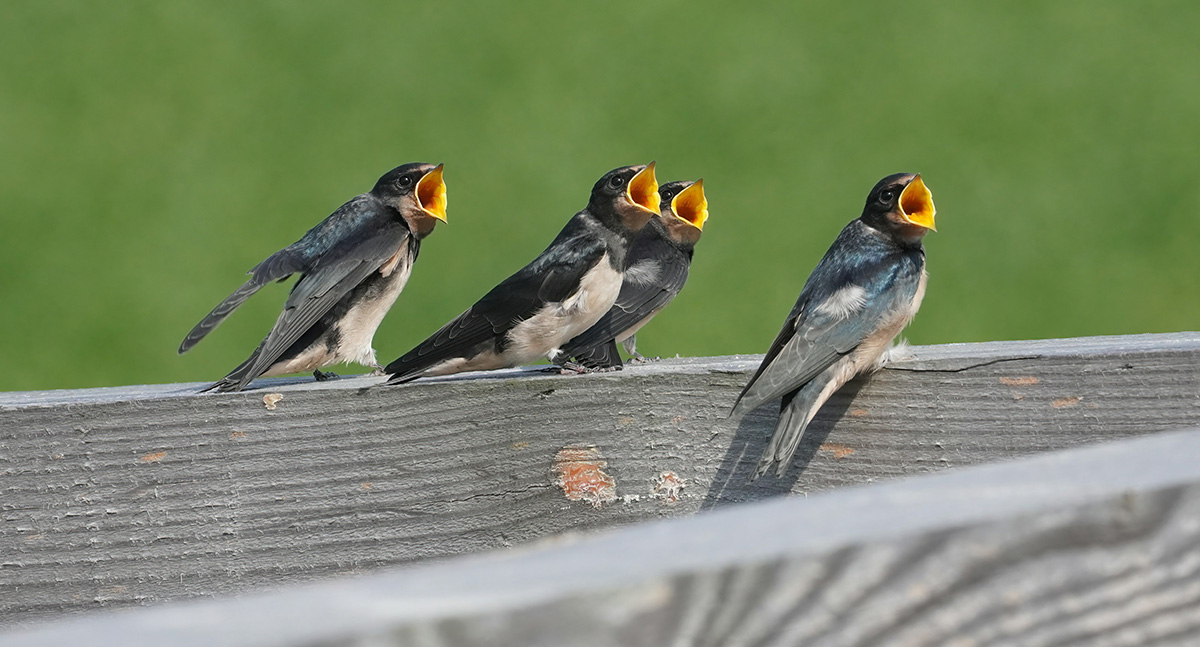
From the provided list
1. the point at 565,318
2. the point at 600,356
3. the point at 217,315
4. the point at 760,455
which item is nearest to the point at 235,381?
the point at 217,315

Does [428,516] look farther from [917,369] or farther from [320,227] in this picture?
[320,227]

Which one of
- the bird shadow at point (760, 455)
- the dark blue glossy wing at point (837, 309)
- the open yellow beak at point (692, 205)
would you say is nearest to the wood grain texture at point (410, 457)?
the bird shadow at point (760, 455)

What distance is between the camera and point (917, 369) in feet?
5.93

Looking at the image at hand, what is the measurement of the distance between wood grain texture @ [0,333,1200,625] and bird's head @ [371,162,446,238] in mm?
1117

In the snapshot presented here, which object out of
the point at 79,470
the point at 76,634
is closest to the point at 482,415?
the point at 79,470

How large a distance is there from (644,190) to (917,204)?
2.42 ft

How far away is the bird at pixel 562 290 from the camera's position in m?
2.73

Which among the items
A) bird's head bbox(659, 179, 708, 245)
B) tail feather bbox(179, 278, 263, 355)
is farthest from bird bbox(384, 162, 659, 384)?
tail feather bbox(179, 278, 263, 355)

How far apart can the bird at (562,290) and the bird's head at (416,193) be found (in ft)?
0.78

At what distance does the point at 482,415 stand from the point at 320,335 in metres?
1.12

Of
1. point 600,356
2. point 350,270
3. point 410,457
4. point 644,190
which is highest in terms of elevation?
point 350,270

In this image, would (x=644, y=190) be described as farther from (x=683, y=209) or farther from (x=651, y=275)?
(x=651, y=275)

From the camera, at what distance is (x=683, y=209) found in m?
3.52

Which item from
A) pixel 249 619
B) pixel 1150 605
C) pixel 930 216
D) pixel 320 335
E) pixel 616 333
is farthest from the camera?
pixel 616 333
